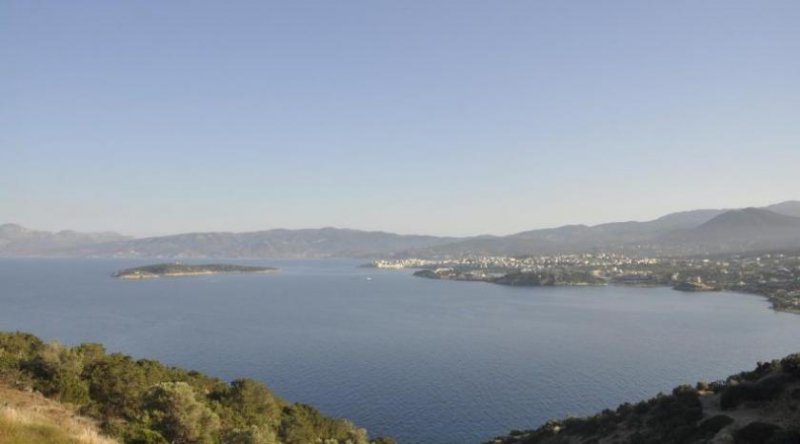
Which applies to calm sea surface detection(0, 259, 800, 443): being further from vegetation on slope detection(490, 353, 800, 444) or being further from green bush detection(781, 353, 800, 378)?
green bush detection(781, 353, 800, 378)

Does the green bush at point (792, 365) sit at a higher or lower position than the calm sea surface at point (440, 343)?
higher

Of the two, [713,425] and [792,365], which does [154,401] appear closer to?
[713,425]

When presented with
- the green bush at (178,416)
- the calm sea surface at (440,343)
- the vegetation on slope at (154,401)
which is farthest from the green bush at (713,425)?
the calm sea surface at (440,343)

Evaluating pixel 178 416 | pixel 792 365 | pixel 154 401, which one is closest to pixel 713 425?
pixel 792 365

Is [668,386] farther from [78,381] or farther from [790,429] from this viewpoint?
[78,381]

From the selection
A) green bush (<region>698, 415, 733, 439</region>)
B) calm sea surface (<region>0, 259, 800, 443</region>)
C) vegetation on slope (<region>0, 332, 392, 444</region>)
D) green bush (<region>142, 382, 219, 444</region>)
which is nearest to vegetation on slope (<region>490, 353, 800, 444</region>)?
green bush (<region>698, 415, 733, 439</region>)

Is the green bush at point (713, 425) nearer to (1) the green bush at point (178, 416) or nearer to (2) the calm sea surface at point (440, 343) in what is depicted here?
(1) the green bush at point (178, 416)

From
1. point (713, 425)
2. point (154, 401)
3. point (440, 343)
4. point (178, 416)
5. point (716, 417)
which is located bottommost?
point (440, 343)
